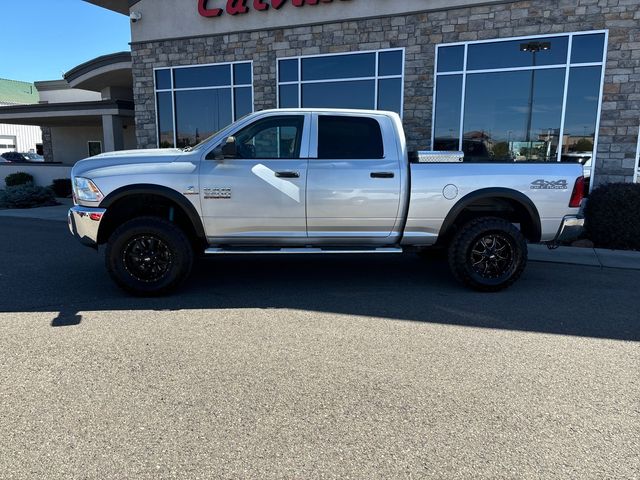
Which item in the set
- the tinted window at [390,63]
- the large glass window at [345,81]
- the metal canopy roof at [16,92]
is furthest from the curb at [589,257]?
the metal canopy roof at [16,92]

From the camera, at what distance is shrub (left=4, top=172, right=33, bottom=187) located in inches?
714

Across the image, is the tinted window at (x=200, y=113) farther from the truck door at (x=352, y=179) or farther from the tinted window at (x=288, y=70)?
the truck door at (x=352, y=179)

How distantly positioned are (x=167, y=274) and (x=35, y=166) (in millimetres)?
16674

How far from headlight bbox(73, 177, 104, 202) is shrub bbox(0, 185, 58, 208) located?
11514mm

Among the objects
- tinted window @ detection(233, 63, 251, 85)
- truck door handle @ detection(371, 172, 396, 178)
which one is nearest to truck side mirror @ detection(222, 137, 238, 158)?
truck door handle @ detection(371, 172, 396, 178)

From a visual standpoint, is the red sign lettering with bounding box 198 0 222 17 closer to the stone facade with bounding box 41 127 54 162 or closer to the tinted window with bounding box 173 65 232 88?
the tinted window with bounding box 173 65 232 88

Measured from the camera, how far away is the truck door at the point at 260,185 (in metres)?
5.41

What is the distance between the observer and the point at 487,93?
11.0 meters

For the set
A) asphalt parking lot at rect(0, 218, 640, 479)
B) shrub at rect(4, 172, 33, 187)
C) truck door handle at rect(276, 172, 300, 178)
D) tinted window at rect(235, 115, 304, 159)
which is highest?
tinted window at rect(235, 115, 304, 159)

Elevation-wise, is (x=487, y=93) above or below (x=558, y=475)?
above

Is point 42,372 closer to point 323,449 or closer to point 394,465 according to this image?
point 323,449

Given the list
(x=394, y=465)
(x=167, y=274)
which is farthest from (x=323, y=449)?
(x=167, y=274)

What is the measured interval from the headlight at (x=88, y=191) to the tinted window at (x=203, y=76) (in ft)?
29.3

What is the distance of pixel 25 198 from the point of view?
14891mm
